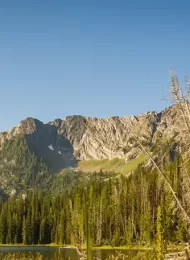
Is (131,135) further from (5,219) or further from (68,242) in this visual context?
(5,219)

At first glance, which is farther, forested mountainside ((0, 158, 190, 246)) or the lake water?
forested mountainside ((0, 158, 190, 246))

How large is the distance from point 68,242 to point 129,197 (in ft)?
93.3

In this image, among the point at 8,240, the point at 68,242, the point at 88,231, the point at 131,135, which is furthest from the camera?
the point at 8,240

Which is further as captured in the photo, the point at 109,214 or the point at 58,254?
the point at 109,214

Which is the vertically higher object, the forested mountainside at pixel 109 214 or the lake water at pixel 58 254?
the forested mountainside at pixel 109 214

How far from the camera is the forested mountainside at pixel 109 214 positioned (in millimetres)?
115600

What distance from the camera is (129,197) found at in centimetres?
14062

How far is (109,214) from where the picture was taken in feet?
463

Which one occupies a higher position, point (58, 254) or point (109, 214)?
point (109, 214)

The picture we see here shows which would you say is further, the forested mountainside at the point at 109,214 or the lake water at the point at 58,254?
the forested mountainside at the point at 109,214

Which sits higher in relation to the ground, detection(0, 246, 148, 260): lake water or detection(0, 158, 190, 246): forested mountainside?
detection(0, 158, 190, 246): forested mountainside

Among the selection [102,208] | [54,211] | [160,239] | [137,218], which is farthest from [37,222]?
[160,239]

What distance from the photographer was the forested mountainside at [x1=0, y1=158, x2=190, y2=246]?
4551 inches

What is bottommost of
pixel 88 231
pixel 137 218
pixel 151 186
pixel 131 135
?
pixel 88 231
